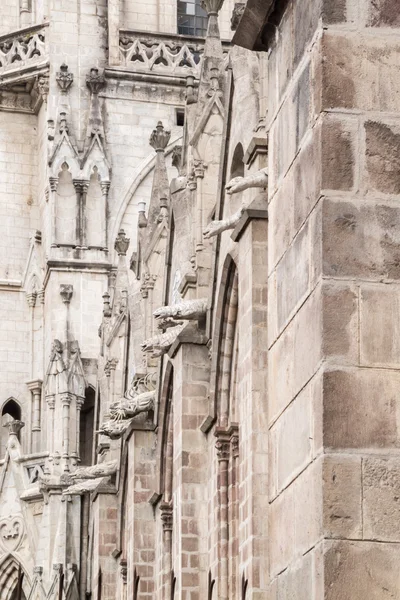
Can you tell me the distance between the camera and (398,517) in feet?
34.0

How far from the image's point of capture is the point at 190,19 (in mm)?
Answer: 53812

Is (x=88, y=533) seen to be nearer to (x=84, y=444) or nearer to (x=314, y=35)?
(x=84, y=444)

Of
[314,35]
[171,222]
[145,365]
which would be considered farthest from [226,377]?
[314,35]

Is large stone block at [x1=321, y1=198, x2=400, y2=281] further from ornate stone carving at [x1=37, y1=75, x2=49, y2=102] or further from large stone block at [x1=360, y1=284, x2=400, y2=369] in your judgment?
ornate stone carving at [x1=37, y1=75, x2=49, y2=102]

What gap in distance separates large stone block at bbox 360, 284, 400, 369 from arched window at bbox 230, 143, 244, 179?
16784 millimetres

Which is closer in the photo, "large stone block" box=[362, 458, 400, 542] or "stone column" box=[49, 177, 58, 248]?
"large stone block" box=[362, 458, 400, 542]

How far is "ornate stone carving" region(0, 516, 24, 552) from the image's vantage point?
48438mm

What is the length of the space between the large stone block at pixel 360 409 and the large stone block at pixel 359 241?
0.58 meters

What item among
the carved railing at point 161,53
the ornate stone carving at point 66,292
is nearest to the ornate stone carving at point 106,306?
the ornate stone carving at point 66,292

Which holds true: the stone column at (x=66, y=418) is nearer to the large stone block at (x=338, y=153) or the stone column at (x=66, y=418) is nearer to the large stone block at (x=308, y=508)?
the large stone block at (x=308, y=508)

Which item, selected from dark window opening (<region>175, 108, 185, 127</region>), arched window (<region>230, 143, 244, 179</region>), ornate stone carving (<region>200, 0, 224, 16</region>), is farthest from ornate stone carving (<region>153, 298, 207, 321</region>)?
dark window opening (<region>175, 108, 185, 127</region>)

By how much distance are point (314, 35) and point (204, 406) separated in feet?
63.8

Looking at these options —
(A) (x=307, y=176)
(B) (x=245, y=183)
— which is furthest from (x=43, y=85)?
(A) (x=307, y=176)

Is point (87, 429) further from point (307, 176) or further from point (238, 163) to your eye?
point (307, 176)
